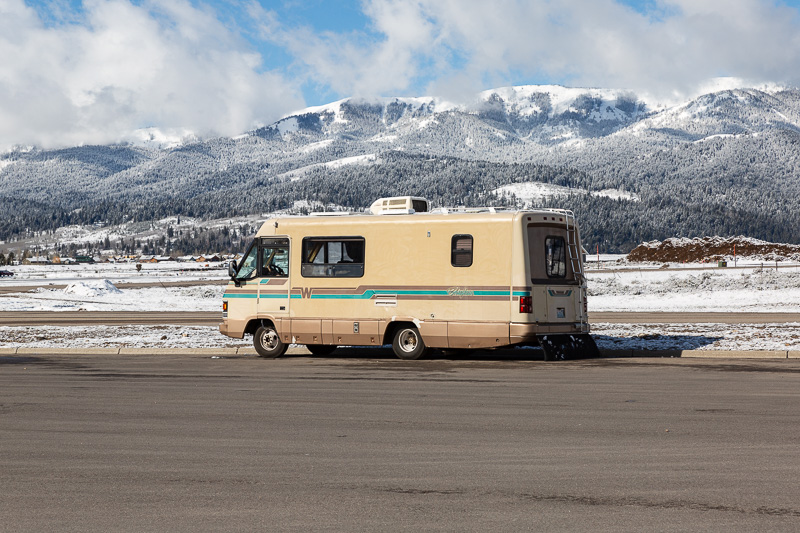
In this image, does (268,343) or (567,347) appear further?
(268,343)

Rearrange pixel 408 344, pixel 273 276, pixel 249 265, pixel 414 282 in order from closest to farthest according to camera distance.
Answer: pixel 414 282 → pixel 408 344 → pixel 273 276 → pixel 249 265

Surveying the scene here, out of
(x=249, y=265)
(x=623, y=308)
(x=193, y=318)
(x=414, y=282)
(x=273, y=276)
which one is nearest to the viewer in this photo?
(x=414, y=282)

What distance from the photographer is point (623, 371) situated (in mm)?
15102

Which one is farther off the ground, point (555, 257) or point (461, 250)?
point (461, 250)

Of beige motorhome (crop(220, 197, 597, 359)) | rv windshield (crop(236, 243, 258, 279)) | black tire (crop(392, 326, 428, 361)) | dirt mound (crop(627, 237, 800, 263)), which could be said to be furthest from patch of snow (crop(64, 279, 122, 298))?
dirt mound (crop(627, 237, 800, 263))

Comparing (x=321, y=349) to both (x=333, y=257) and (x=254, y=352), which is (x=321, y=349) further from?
(x=333, y=257)

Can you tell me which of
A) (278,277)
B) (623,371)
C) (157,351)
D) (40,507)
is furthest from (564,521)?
(157,351)

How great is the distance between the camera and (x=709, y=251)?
99.9 metres

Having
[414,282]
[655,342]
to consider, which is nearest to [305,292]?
[414,282]

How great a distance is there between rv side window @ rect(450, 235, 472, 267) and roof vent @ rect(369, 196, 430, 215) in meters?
1.24

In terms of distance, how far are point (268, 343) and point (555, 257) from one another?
593cm

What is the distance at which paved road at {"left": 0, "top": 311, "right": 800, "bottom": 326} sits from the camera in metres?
26.2

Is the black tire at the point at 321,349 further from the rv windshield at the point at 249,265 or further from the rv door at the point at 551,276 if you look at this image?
the rv door at the point at 551,276

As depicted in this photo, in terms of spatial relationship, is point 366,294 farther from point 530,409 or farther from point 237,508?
point 237,508
